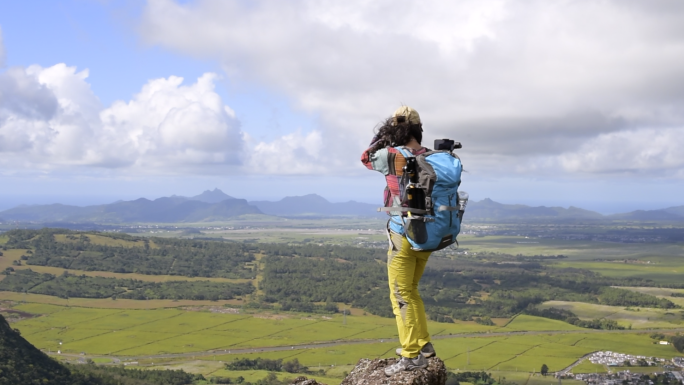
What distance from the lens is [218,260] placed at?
17662 centimetres

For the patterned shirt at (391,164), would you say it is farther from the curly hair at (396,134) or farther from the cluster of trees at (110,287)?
the cluster of trees at (110,287)

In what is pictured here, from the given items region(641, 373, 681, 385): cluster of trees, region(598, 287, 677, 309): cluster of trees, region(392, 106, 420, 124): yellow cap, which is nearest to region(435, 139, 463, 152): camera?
region(392, 106, 420, 124): yellow cap

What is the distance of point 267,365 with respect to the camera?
2763 inches

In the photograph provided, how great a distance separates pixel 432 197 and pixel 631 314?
117m

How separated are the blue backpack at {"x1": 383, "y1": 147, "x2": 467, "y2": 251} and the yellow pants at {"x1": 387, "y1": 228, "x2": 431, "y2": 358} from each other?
42 centimetres

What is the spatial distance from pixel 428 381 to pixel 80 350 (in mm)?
80129

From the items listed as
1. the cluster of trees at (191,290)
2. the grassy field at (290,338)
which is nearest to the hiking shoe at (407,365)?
the grassy field at (290,338)

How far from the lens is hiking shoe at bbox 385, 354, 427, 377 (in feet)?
28.8

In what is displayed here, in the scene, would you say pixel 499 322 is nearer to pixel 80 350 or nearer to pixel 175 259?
pixel 80 350

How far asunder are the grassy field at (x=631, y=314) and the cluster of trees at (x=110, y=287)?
72.1 meters

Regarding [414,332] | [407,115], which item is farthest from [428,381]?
[407,115]

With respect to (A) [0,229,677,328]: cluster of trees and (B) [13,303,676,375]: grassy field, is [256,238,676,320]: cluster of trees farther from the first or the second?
(B) [13,303,676,375]: grassy field

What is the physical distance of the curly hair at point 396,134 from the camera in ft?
27.7

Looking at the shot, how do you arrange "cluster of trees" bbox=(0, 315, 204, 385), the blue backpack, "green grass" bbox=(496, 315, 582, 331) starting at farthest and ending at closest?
1. "green grass" bbox=(496, 315, 582, 331)
2. "cluster of trees" bbox=(0, 315, 204, 385)
3. the blue backpack
